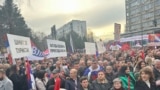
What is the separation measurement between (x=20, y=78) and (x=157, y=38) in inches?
783

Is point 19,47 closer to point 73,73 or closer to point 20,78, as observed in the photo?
point 20,78

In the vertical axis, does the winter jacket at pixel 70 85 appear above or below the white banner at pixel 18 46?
below

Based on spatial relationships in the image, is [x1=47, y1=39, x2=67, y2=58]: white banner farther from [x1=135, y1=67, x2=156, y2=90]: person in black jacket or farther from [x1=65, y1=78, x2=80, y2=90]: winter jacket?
[x1=135, y1=67, x2=156, y2=90]: person in black jacket

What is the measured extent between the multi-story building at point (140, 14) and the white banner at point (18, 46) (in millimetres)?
109324

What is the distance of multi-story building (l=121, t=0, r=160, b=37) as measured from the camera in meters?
119

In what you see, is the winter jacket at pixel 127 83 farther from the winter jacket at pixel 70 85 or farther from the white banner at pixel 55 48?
the white banner at pixel 55 48

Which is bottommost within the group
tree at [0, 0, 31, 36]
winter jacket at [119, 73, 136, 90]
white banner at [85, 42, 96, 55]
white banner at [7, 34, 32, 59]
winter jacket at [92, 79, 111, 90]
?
winter jacket at [92, 79, 111, 90]

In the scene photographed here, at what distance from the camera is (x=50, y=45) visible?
41.0 ft

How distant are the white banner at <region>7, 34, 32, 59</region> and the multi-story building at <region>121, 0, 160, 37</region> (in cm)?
10932

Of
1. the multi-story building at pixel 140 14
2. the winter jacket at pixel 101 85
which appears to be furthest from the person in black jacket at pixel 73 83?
the multi-story building at pixel 140 14

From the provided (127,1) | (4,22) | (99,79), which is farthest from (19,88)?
(127,1)

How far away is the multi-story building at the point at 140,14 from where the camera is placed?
391 feet

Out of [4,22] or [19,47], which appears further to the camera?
[4,22]

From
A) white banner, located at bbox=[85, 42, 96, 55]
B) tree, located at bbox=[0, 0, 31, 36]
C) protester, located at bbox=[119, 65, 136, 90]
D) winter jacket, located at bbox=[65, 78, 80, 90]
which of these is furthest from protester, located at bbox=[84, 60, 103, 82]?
tree, located at bbox=[0, 0, 31, 36]
